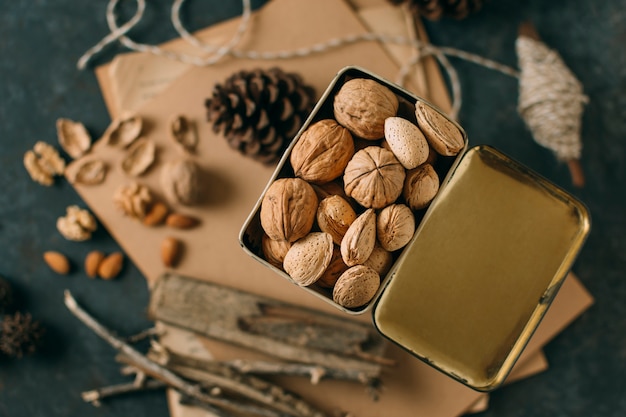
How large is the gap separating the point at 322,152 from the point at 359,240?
8 cm

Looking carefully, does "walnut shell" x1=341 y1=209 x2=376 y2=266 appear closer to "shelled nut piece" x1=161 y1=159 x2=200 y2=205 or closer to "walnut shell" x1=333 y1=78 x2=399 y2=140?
"walnut shell" x1=333 y1=78 x2=399 y2=140

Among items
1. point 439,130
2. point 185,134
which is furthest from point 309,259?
point 185,134

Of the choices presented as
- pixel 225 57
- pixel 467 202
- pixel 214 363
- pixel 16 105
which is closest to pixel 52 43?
pixel 16 105

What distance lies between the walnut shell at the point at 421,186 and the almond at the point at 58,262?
2.09 feet

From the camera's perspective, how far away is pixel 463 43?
906 millimetres

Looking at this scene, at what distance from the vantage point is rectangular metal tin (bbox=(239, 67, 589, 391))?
23.1 inches

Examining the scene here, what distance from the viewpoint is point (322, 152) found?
1.52 ft

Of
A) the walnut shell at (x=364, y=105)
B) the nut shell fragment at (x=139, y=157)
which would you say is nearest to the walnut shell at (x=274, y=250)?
the walnut shell at (x=364, y=105)

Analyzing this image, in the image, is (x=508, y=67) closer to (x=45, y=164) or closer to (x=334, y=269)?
(x=334, y=269)

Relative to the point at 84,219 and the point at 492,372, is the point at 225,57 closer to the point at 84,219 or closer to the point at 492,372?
the point at 84,219

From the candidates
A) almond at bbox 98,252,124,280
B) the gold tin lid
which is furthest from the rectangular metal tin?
almond at bbox 98,252,124,280

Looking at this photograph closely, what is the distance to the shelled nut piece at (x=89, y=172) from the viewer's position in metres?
0.88

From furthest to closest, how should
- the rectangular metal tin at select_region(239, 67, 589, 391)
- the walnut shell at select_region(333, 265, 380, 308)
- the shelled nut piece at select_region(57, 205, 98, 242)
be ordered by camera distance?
the shelled nut piece at select_region(57, 205, 98, 242), the rectangular metal tin at select_region(239, 67, 589, 391), the walnut shell at select_region(333, 265, 380, 308)

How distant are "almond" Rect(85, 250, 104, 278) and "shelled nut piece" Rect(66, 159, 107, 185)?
11 cm
